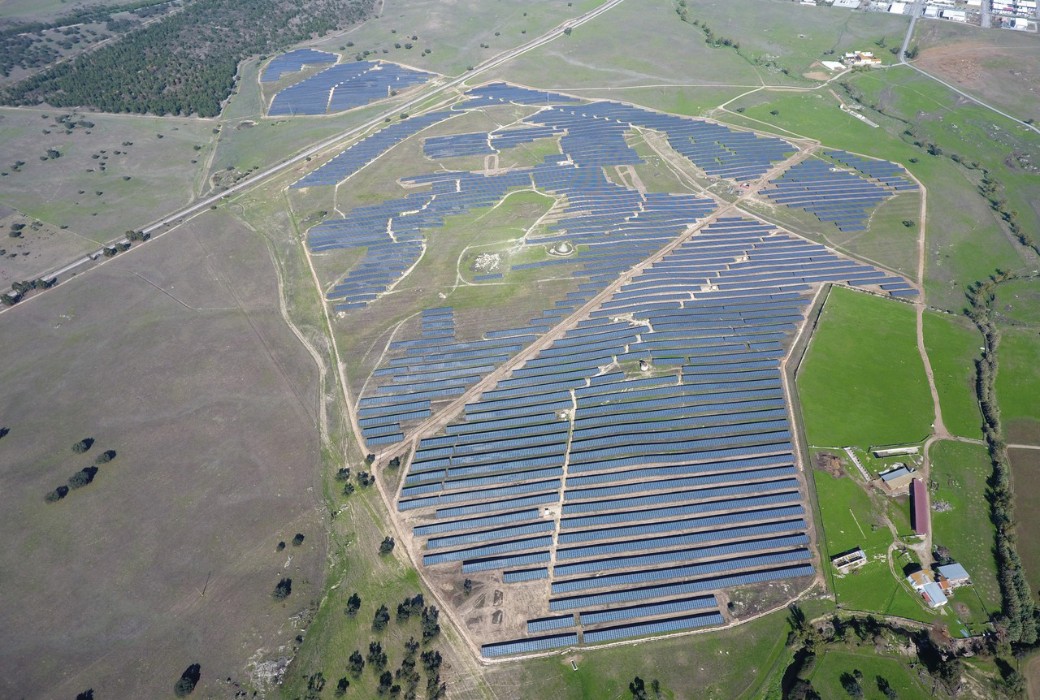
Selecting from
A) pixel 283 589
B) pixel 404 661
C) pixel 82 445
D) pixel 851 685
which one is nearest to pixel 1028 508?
pixel 851 685

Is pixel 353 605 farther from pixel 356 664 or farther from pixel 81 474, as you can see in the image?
pixel 81 474

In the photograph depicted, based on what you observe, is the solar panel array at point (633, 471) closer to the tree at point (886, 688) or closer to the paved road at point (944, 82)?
the tree at point (886, 688)

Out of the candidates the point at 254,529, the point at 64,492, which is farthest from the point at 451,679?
the point at 64,492

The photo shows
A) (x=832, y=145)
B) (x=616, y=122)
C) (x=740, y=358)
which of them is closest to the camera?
(x=740, y=358)

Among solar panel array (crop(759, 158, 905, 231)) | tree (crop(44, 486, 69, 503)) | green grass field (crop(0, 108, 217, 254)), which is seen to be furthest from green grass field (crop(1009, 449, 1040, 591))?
green grass field (crop(0, 108, 217, 254))

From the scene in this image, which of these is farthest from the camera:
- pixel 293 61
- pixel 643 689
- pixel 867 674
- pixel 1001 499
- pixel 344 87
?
pixel 293 61

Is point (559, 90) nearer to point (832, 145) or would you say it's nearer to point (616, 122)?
point (616, 122)

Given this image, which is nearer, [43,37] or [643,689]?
[643,689]
